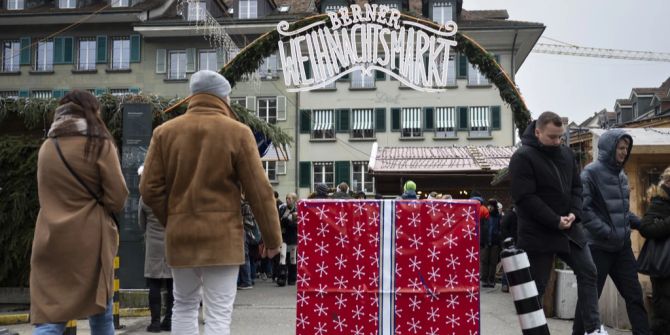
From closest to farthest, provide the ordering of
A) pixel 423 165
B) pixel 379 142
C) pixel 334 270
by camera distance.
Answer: pixel 334 270, pixel 423 165, pixel 379 142

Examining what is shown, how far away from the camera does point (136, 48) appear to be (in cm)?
4447

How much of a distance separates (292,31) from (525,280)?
26.1ft

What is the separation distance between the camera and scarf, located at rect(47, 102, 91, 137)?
15.6 ft

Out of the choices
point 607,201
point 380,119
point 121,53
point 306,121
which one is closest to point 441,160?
point 380,119

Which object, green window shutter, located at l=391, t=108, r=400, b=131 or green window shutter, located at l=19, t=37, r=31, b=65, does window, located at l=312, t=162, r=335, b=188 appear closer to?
green window shutter, located at l=391, t=108, r=400, b=131

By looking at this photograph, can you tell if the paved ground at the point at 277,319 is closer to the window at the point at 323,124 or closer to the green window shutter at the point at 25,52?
the window at the point at 323,124

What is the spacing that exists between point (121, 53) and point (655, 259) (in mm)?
41630

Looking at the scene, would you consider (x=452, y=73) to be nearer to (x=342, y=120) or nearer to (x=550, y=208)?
(x=342, y=120)

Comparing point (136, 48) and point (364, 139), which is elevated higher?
Answer: point (136, 48)

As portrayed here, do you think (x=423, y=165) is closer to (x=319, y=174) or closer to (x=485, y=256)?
(x=319, y=174)

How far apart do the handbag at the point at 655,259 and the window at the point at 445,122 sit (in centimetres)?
3664

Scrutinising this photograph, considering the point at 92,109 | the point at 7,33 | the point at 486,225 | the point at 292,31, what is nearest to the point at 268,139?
the point at 292,31

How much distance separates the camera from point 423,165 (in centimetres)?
3262

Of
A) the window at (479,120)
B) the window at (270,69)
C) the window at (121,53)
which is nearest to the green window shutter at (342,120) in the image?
the window at (270,69)
